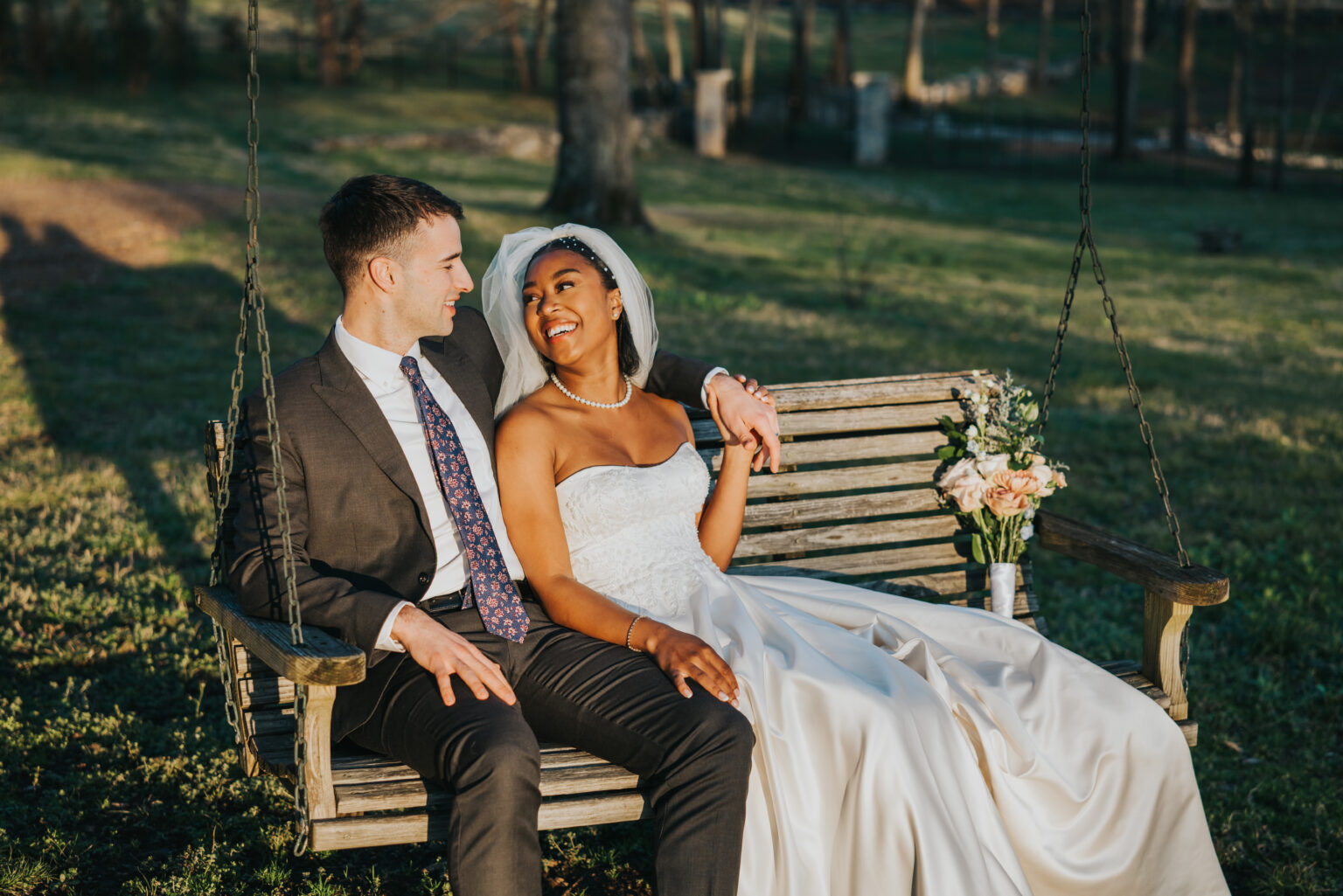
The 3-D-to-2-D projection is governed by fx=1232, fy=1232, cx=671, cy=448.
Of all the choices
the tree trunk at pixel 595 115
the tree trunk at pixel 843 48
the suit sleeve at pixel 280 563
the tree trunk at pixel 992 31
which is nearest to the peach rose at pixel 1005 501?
the suit sleeve at pixel 280 563

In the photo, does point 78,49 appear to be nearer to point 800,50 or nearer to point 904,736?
point 800,50

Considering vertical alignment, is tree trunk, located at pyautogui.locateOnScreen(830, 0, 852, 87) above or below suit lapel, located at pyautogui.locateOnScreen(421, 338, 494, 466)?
above

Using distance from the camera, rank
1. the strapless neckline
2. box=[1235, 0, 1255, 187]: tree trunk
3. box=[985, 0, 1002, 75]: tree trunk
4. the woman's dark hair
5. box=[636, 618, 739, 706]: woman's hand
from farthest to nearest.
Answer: box=[985, 0, 1002, 75]: tree trunk
box=[1235, 0, 1255, 187]: tree trunk
the woman's dark hair
the strapless neckline
box=[636, 618, 739, 706]: woman's hand

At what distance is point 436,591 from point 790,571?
1514 millimetres

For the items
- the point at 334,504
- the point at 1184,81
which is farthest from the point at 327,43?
the point at 334,504

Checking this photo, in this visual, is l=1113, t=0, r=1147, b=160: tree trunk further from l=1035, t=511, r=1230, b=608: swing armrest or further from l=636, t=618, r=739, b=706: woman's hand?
l=636, t=618, r=739, b=706: woman's hand

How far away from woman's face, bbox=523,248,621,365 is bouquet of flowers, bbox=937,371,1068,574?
4.93 ft

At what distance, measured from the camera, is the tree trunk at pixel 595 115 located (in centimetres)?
1590

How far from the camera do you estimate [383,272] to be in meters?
3.68

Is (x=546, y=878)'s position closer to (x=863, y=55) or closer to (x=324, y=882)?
(x=324, y=882)

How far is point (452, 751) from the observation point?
3129 millimetres

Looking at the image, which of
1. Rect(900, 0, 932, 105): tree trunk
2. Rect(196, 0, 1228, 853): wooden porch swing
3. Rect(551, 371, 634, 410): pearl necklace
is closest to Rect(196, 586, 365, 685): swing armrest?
Rect(196, 0, 1228, 853): wooden porch swing

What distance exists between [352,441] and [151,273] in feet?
36.6

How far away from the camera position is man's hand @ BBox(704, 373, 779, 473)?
4.23m
